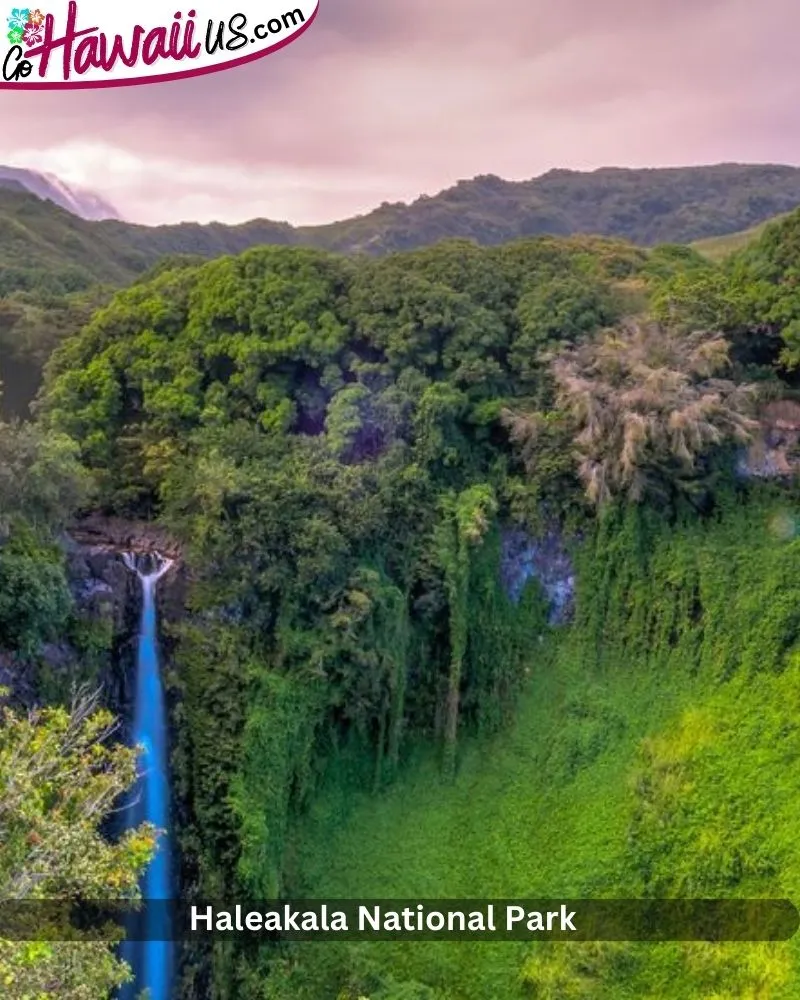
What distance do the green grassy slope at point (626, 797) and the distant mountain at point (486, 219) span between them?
95.4 feet

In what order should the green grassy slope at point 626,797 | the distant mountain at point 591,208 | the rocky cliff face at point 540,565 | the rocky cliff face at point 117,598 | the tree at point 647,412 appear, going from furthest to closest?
1. the distant mountain at point 591,208
2. the rocky cliff face at point 540,565
3. the tree at point 647,412
4. the rocky cliff face at point 117,598
5. the green grassy slope at point 626,797

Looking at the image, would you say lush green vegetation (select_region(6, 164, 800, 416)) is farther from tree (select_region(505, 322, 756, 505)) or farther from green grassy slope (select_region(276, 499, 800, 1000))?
green grassy slope (select_region(276, 499, 800, 1000))

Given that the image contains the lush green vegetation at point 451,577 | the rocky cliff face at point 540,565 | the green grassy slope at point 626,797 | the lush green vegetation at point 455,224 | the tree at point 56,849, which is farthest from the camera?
the lush green vegetation at point 455,224

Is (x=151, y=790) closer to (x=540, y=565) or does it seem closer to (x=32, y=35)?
(x=540, y=565)

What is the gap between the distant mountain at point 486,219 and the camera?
39531mm

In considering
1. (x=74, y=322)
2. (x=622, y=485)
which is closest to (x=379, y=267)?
(x=622, y=485)

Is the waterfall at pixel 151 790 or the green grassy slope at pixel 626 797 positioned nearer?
the green grassy slope at pixel 626 797

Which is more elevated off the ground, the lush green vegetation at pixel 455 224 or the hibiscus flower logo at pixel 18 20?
the lush green vegetation at pixel 455 224

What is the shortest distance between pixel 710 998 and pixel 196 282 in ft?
48.9

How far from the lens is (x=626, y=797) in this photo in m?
12.9

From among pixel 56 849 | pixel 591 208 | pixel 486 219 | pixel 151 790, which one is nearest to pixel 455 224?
pixel 486 219

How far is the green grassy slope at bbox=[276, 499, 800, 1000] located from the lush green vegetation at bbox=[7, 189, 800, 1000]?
44 millimetres

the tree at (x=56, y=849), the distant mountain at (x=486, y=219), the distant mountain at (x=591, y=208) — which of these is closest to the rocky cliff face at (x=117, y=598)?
the tree at (x=56, y=849)

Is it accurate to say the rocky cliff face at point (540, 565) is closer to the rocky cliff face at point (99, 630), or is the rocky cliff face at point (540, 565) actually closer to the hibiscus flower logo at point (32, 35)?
the rocky cliff face at point (99, 630)
